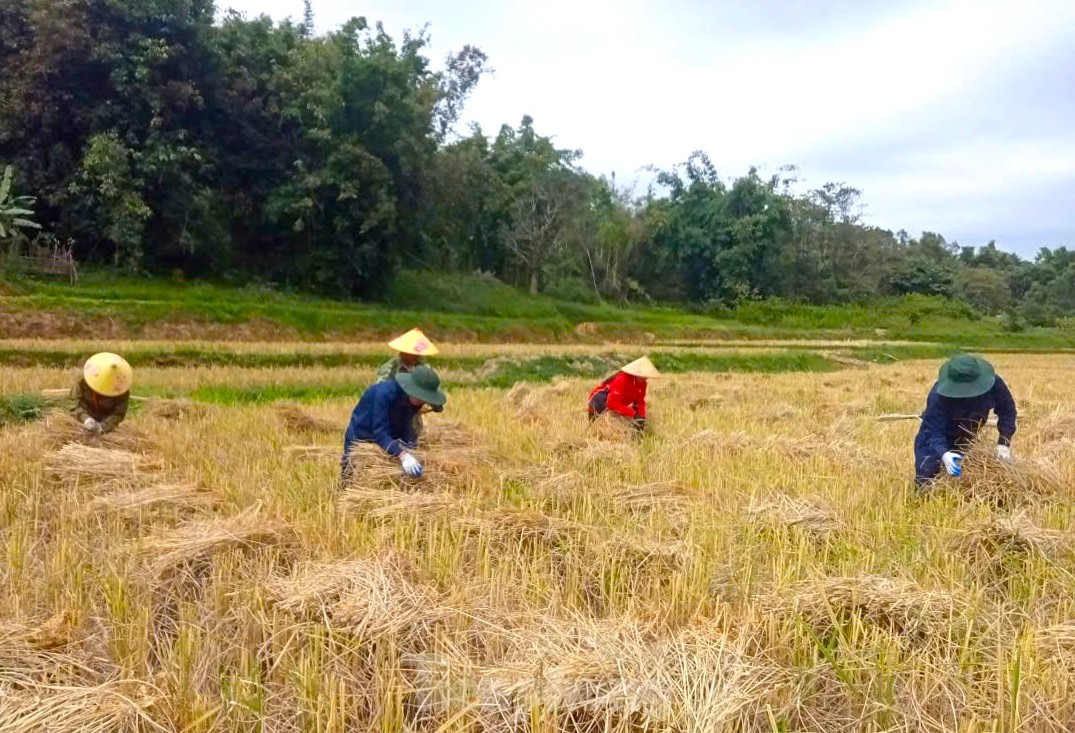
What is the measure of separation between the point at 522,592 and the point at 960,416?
3415mm

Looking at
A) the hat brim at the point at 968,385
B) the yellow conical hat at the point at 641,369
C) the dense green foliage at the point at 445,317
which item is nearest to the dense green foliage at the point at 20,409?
the yellow conical hat at the point at 641,369

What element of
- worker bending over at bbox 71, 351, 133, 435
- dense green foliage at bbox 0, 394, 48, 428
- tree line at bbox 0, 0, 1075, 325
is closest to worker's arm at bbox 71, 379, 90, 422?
worker bending over at bbox 71, 351, 133, 435

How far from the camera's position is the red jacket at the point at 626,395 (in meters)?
7.40

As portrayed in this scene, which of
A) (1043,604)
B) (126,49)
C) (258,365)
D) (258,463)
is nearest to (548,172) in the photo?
(126,49)

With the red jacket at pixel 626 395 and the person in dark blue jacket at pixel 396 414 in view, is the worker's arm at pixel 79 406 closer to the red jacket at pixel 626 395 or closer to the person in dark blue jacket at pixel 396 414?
the person in dark blue jacket at pixel 396 414

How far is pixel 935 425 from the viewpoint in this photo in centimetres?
512

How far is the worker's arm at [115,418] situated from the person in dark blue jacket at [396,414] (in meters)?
2.01

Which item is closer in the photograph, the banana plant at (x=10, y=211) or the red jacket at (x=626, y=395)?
the red jacket at (x=626, y=395)

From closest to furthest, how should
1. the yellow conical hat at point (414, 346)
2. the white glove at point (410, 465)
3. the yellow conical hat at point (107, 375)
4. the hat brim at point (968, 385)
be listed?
1. the white glove at point (410, 465)
2. the hat brim at point (968, 385)
3. the yellow conical hat at point (107, 375)
4. the yellow conical hat at point (414, 346)

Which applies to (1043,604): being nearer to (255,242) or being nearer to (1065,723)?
(1065,723)

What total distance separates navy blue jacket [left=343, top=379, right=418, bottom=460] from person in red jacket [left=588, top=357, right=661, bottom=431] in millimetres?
2547

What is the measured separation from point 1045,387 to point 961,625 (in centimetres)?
1335

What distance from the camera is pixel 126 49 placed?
22.0 metres

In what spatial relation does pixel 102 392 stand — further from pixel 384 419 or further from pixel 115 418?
pixel 384 419
